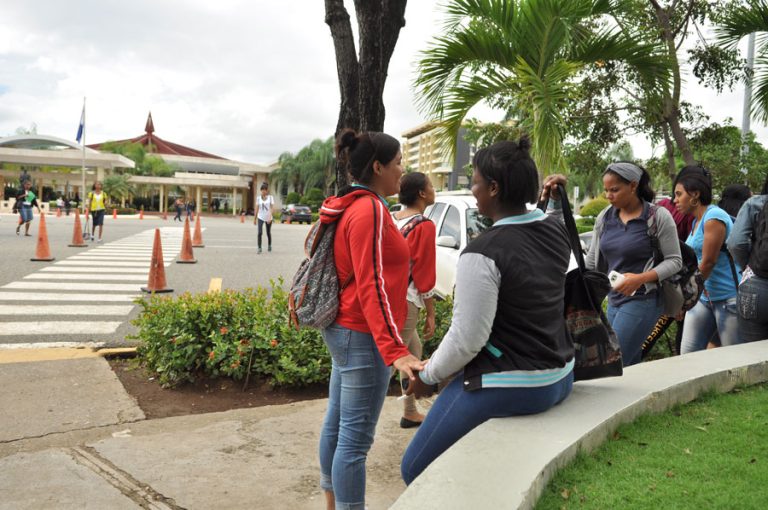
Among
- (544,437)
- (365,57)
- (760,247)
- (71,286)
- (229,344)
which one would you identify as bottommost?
(71,286)

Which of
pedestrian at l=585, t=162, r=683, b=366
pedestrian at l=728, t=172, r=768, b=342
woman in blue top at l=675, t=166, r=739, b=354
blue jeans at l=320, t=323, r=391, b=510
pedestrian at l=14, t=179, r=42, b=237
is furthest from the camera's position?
pedestrian at l=14, t=179, r=42, b=237

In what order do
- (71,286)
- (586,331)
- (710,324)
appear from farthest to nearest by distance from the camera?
1. (71,286)
2. (710,324)
3. (586,331)

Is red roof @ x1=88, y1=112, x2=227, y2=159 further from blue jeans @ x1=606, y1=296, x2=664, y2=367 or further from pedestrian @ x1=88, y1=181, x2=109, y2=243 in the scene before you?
blue jeans @ x1=606, y1=296, x2=664, y2=367

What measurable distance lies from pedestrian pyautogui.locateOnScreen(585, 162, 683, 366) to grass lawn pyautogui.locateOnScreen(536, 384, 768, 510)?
0.55 meters

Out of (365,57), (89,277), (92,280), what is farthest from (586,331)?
(89,277)

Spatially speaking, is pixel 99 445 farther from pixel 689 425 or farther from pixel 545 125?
pixel 545 125

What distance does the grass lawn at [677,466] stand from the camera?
2457mm

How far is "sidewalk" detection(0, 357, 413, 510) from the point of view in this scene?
324cm

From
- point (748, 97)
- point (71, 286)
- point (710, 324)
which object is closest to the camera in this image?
point (710, 324)

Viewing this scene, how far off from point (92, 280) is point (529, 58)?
777cm

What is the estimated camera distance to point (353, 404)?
102 inches

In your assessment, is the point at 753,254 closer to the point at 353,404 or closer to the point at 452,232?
the point at 353,404

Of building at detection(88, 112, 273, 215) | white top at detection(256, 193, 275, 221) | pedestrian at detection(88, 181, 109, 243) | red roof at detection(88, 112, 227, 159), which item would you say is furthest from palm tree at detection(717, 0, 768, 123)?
red roof at detection(88, 112, 227, 159)

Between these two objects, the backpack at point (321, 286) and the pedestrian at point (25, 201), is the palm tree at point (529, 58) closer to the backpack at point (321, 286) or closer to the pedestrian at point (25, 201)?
the backpack at point (321, 286)
